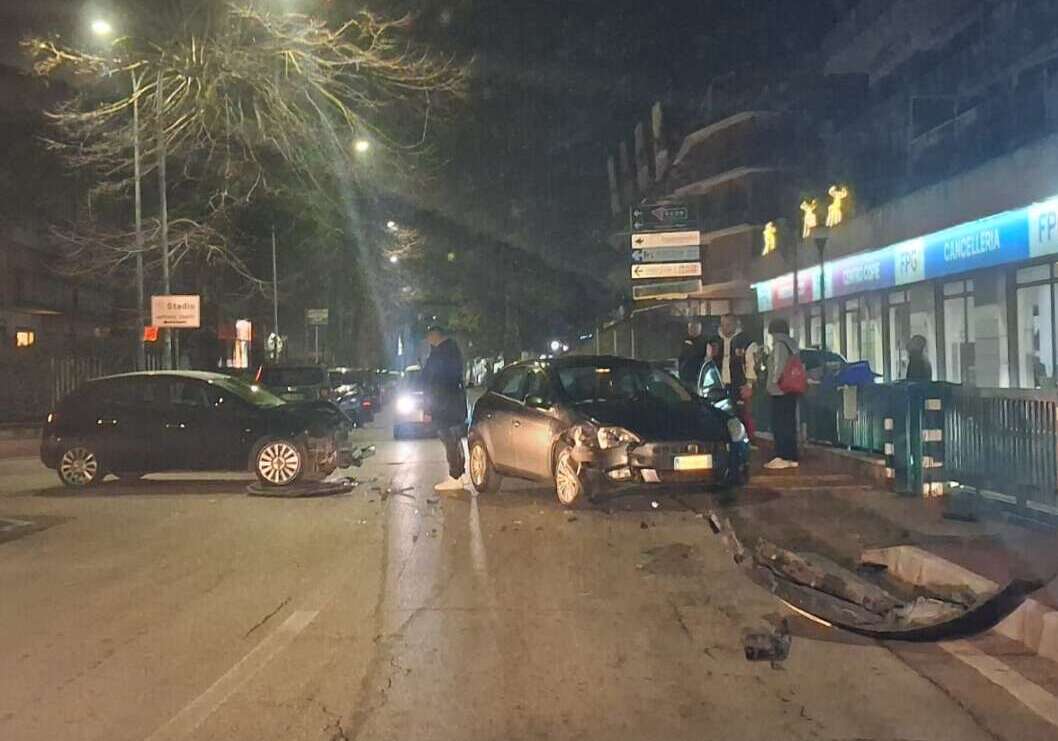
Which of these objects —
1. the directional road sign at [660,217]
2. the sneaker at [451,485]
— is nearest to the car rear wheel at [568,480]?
the sneaker at [451,485]

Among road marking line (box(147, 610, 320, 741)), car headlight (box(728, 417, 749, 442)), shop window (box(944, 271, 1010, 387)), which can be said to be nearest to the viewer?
road marking line (box(147, 610, 320, 741))

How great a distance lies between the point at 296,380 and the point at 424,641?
61.5ft

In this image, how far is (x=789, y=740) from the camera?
5.24m

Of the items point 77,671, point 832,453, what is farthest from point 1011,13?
point 77,671

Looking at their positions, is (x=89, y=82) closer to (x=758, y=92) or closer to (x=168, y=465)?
(x=168, y=465)

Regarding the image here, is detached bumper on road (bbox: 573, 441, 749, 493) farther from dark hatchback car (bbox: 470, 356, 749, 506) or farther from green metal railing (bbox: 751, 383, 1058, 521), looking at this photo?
green metal railing (bbox: 751, 383, 1058, 521)

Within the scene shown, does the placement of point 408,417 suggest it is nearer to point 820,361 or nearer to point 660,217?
point 820,361

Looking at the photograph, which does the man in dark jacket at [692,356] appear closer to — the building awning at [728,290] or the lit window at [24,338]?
the building awning at [728,290]

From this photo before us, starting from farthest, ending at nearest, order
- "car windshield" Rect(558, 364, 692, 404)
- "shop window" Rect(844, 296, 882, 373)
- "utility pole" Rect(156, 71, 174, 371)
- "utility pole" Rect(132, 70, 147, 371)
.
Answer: "shop window" Rect(844, 296, 882, 373), "utility pole" Rect(132, 70, 147, 371), "utility pole" Rect(156, 71, 174, 371), "car windshield" Rect(558, 364, 692, 404)

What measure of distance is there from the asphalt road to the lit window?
90.7 feet

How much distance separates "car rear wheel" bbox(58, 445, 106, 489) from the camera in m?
14.8

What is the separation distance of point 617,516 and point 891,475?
3.02m

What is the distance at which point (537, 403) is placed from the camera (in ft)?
41.8

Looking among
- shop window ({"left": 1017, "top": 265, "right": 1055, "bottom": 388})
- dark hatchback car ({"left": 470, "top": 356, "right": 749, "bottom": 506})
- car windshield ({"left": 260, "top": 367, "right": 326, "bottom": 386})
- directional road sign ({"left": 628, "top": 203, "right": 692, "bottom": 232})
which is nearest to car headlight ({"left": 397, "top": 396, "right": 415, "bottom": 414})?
car windshield ({"left": 260, "top": 367, "right": 326, "bottom": 386})
